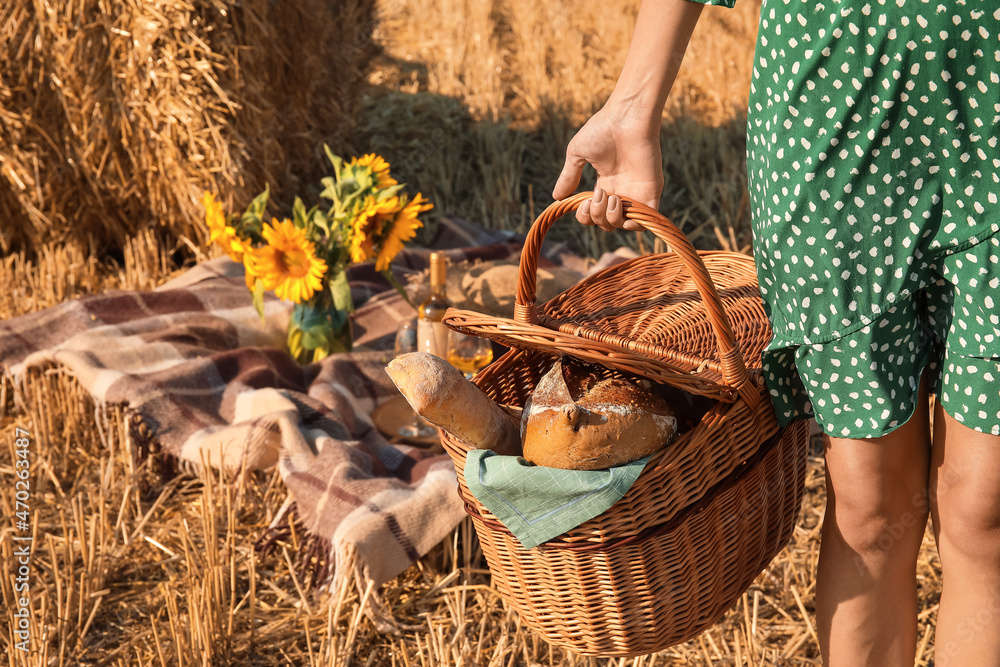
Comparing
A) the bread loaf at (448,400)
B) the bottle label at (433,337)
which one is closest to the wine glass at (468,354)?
the bottle label at (433,337)

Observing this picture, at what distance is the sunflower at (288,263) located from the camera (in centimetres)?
200

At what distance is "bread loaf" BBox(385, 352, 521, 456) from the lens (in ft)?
3.59

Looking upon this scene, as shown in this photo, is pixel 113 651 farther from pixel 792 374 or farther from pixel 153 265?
pixel 153 265

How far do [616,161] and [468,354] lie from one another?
0.91m

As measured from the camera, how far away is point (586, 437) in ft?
3.54

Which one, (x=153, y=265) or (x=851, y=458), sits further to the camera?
(x=153, y=265)

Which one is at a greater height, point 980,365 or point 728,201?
point 980,365

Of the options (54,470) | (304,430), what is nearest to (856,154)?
(304,430)

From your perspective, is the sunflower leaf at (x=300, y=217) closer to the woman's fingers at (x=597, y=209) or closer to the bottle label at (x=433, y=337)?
the bottle label at (x=433, y=337)

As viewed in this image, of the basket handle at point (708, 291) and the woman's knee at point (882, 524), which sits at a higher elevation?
the basket handle at point (708, 291)

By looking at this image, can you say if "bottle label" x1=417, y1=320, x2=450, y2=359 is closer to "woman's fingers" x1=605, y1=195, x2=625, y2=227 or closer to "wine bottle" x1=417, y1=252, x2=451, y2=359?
"wine bottle" x1=417, y1=252, x2=451, y2=359

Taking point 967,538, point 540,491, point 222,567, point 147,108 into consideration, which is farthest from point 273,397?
point 967,538

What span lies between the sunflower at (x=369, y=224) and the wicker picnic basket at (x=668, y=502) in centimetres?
76

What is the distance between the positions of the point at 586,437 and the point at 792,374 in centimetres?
27
